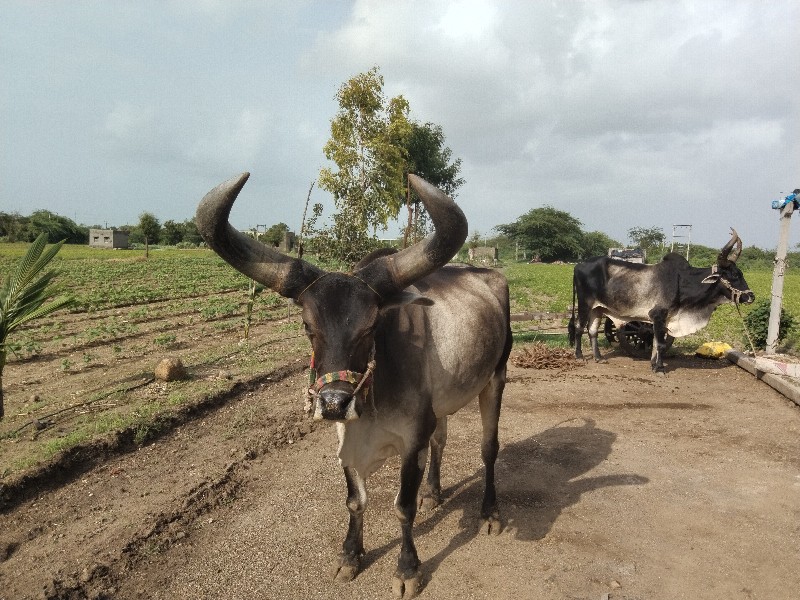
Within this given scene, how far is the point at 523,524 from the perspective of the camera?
499 cm

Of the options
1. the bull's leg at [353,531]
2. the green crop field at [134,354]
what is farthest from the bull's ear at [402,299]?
the green crop field at [134,354]

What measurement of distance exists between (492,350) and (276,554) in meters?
2.38

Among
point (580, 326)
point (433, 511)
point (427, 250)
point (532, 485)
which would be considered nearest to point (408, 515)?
point (433, 511)

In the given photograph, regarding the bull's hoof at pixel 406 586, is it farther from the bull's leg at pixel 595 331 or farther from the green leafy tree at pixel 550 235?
the green leafy tree at pixel 550 235

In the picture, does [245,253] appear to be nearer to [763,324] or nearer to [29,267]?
[29,267]

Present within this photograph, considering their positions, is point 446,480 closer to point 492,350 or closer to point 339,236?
point 492,350

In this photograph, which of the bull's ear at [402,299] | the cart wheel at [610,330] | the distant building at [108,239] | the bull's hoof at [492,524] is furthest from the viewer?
the distant building at [108,239]

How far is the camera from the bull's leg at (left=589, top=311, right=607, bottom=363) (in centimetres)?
1205

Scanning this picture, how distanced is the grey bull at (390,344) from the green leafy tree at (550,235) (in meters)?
81.3

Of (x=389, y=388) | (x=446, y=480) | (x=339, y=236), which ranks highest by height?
(x=339, y=236)

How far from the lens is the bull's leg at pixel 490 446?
4938mm

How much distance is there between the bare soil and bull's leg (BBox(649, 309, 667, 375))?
2657 millimetres

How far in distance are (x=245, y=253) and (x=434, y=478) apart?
2.95m

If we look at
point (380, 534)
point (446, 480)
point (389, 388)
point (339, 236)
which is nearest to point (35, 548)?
point (380, 534)
